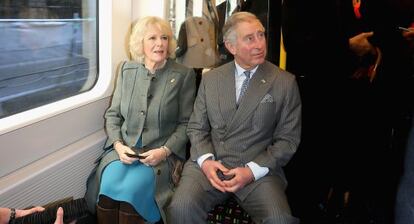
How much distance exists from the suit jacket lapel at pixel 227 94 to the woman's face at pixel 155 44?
386mm

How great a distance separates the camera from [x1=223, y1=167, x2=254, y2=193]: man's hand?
1.89 m

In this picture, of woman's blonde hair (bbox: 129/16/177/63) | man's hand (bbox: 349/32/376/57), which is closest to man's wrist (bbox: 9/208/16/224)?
woman's blonde hair (bbox: 129/16/177/63)

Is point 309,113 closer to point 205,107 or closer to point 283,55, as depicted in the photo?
point 283,55

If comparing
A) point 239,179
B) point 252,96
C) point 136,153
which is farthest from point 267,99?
point 136,153

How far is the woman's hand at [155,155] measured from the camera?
6.92ft

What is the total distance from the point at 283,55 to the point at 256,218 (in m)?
1.07

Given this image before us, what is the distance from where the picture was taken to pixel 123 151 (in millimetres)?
2146

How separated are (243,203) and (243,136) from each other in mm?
328

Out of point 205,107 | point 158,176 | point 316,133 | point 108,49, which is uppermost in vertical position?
point 108,49

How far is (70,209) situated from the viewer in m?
1.49

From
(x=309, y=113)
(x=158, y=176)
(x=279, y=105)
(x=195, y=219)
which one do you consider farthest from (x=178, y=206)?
(x=309, y=113)

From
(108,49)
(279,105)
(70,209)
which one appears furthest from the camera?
(108,49)

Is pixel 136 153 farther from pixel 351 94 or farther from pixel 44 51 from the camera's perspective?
pixel 351 94

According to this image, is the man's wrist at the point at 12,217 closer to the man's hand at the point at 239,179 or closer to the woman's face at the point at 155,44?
the man's hand at the point at 239,179
